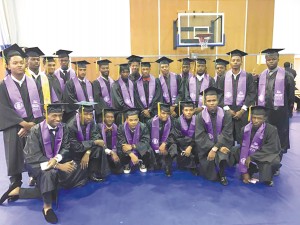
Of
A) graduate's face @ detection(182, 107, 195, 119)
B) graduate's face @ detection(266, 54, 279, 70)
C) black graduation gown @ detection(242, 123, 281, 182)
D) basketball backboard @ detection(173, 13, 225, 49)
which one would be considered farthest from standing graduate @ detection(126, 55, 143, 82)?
basketball backboard @ detection(173, 13, 225, 49)

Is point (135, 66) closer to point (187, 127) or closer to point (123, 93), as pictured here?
point (123, 93)

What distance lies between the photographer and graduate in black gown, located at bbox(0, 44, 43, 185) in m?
2.82

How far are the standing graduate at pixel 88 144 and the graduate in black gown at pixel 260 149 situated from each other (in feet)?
6.49

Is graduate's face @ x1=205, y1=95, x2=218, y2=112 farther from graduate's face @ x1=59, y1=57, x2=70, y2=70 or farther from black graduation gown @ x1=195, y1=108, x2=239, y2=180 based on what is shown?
graduate's face @ x1=59, y1=57, x2=70, y2=70

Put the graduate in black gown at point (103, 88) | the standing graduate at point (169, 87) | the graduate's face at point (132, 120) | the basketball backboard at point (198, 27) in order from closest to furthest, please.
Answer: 1. the graduate's face at point (132, 120)
2. the graduate in black gown at point (103, 88)
3. the standing graduate at point (169, 87)
4. the basketball backboard at point (198, 27)

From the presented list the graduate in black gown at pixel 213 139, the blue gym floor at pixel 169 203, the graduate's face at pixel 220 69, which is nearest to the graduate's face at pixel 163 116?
the graduate in black gown at pixel 213 139

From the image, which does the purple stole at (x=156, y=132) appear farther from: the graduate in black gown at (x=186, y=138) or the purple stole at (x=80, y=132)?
the purple stole at (x=80, y=132)

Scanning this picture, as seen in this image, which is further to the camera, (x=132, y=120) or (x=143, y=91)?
(x=143, y=91)

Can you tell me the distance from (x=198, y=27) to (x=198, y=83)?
482 cm

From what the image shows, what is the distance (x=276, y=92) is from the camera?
3557 millimetres

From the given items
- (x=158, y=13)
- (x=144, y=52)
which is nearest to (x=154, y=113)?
(x=144, y=52)

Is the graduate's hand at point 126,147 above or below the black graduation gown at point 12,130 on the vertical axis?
below

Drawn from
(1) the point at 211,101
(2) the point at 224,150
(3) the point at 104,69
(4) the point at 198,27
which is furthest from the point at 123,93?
(4) the point at 198,27

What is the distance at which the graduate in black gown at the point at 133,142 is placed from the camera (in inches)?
143
